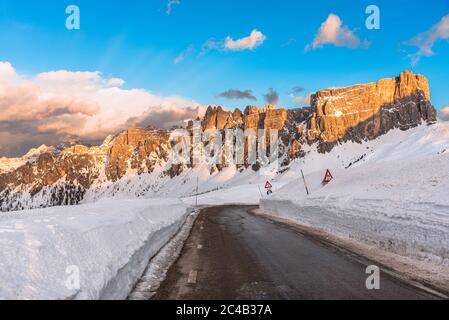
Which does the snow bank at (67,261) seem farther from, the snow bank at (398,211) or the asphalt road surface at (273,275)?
the snow bank at (398,211)

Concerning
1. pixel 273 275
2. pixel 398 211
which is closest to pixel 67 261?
pixel 273 275

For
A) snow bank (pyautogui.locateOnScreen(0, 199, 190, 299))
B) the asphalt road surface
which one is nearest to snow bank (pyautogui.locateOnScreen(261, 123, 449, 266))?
the asphalt road surface

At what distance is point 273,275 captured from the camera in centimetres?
933

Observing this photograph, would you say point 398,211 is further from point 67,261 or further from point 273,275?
point 67,261

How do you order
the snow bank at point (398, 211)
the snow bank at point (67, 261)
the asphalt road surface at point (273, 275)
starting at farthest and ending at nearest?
the snow bank at point (398, 211)
the asphalt road surface at point (273, 275)
the snow bank at point (67, 261)

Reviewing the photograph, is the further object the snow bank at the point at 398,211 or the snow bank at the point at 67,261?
the snow bank at the point at 398,211

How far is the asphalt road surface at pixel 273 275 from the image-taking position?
7.59 m

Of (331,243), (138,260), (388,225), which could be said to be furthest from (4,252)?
(388,225)

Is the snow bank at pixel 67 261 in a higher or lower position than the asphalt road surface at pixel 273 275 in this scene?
higher

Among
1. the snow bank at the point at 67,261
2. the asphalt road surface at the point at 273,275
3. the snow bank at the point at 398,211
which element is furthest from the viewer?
the snow bank at the point at 398,211

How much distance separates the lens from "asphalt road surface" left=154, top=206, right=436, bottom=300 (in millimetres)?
7590

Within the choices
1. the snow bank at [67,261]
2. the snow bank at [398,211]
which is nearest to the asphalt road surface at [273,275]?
the snow bank at [67,261]
